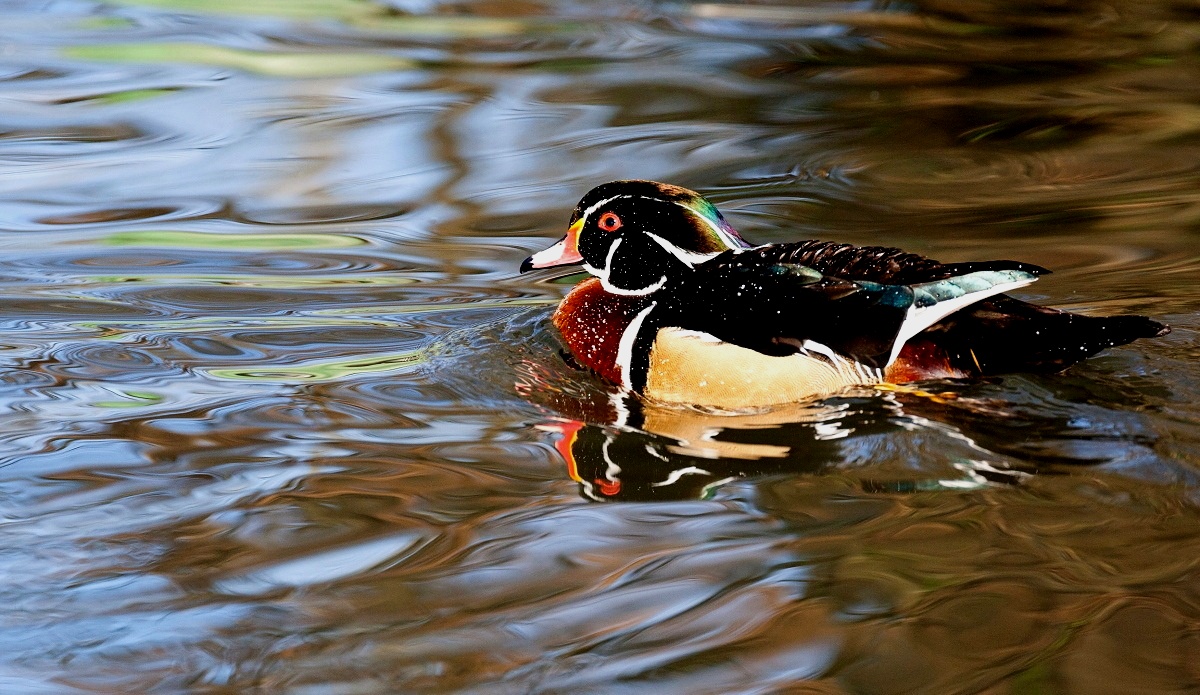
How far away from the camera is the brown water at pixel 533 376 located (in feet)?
11.3

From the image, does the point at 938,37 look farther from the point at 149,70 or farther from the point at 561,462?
the point at 561,462

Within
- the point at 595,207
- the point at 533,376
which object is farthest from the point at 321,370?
the point at 595,207

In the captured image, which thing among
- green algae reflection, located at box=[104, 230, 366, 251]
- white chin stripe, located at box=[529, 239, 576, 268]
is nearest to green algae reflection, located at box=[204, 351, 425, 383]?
white chin stripe, located at box=[529, 239, 576, 268]

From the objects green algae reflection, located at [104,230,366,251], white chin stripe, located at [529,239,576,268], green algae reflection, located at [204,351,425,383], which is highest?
white chin stripe, located at [529,239,576,268]

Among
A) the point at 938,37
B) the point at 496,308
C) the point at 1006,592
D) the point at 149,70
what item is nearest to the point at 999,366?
the point at 1006,592

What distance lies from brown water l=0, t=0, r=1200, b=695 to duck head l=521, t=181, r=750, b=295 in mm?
452

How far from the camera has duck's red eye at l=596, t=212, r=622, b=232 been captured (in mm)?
5445

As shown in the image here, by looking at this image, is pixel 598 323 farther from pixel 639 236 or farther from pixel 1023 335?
pixel 1023 335

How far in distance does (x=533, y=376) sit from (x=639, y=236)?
68 cm

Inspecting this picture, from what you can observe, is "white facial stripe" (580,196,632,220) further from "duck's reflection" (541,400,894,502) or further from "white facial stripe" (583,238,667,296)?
"duck's reflection" (541,400,894,502)

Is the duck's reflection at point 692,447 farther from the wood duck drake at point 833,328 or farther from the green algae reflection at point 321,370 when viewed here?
the green algae reflection at point 321,370

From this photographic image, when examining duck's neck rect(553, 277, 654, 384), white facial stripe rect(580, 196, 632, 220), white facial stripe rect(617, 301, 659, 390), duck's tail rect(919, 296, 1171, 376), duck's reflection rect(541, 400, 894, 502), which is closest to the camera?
duck's reflection rect(541, 400, 894, 502)

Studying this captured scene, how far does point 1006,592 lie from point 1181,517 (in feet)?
2.22

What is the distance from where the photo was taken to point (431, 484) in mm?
4402
